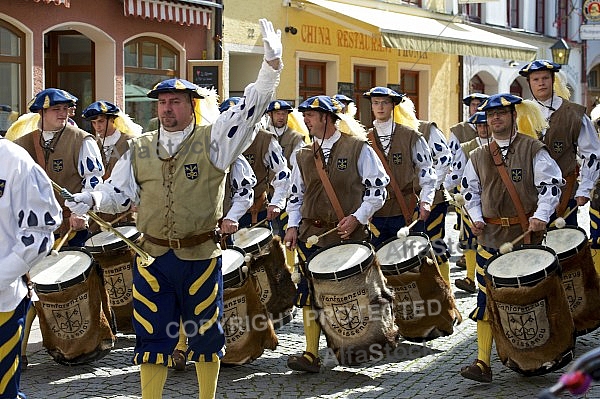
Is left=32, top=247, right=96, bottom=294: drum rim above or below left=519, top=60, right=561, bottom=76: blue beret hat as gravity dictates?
below

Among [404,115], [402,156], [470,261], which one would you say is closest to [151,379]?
[402,156]

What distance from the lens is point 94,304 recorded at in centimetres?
702

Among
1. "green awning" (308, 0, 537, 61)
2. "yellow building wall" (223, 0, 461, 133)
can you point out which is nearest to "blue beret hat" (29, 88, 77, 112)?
"yellow building wall" (223, 0, 461, 133)

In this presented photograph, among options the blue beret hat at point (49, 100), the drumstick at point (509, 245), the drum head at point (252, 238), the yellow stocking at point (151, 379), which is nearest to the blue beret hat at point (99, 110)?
the blue beret hat at point (49, 100)

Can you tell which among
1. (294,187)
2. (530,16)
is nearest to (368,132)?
(294,187)

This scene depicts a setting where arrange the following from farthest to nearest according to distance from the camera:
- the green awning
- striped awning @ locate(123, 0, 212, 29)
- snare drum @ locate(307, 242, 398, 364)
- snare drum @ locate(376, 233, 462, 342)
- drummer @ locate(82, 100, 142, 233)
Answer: the green awning
striped awning @ locate(123, 0, 212, 29)
drummer @ locate(82, 100, 142, 233)
snare drum @ locate(376, 233, 462, 342)
snare drum @ locate(307, 242, 398, 364)

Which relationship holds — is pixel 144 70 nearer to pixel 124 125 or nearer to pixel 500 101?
pixel 124 125

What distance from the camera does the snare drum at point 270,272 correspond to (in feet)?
25.9

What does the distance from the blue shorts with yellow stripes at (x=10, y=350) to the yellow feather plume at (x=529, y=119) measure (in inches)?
158

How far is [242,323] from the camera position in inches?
273

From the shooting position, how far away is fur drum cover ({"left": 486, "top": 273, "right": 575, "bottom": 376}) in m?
6.19

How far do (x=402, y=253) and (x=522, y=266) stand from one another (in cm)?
118

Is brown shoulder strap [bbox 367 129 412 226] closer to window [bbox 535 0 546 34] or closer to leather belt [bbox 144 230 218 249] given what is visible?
leather belt [bbox 144 230 218 249]

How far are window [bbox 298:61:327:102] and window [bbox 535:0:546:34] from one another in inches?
434
